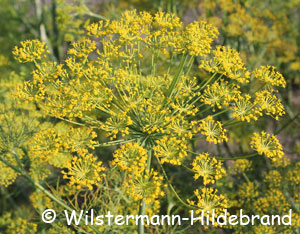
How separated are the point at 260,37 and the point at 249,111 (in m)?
3.07

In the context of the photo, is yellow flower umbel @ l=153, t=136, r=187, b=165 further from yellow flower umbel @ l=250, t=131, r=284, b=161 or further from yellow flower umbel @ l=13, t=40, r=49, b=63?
yellow flower umbel @ l=13, t=40, r=49, b=63

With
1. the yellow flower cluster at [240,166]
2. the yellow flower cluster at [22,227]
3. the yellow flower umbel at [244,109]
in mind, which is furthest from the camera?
the yellow flower cluster at [22,227]

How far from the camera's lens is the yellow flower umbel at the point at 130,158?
7.48 ft

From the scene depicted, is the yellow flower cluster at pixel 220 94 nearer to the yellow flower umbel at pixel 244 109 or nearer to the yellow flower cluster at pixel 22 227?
the yellow flower umbel at pixel 244 109

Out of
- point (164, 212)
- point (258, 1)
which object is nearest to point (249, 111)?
point (164, 212)

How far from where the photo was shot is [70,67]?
2693mm

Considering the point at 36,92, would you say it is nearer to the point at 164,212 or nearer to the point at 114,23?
the point at 114,23

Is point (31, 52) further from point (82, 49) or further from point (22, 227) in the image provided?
point (22, 227)

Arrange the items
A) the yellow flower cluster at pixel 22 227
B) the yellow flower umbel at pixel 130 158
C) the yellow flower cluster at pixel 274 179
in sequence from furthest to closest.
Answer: the yellow flower cluster at pixel 22 227 < the yellow flower cluster at pixel 274 179 < the yellow flower umbel at pixel 130 158

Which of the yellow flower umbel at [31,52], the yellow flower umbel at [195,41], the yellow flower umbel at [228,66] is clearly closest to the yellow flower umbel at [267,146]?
the yellow flower umbel at [228,66]

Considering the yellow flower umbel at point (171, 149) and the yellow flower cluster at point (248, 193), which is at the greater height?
the yellow flower cluster at point (248, 193)

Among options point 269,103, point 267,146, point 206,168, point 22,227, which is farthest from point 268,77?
point 22,227

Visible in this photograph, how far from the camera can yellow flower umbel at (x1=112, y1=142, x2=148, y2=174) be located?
228 cm

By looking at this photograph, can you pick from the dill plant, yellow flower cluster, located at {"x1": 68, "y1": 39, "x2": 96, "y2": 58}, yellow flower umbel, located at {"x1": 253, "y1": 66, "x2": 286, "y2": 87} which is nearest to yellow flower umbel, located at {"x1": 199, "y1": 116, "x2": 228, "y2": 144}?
the dill plant
